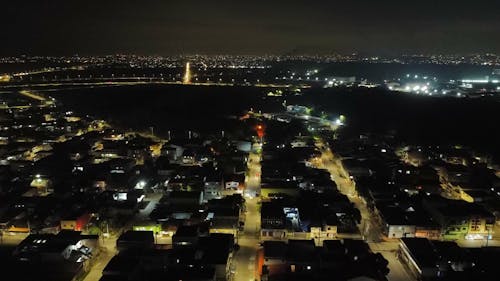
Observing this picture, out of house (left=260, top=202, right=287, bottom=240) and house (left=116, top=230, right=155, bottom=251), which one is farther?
house (left=260, top=202, right=287, bottom=240)

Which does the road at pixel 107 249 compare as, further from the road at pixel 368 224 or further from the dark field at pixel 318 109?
the dark field at pixel 318 109

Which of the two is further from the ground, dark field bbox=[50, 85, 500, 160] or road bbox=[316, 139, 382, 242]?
dark field bbox=[50, 85, 500, 160]

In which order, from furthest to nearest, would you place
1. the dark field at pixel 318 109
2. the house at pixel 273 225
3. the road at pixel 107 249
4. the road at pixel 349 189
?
the dark field at pixel 318 109, the road at pixel 349 189, the house at pixel 273 225, the road at pixel 107 249

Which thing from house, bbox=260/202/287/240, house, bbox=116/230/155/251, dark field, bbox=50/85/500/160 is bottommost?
house, bbox=116/230/155/251

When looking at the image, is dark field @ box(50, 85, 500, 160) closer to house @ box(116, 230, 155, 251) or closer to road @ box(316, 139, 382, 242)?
road @ box(316, 139, 382, 242)

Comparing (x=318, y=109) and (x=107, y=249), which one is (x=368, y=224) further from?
(x=318, y=109)

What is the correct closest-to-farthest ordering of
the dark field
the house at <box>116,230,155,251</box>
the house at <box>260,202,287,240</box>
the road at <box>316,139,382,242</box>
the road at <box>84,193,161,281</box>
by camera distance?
1. the road at <box>84,193,161,281</box>
2. the house at <box>116,230,155,251</box>
3. the house at <box>260,202,287,240</box>
4. the road at <box>316,139,382,242</box>
5. the dark field

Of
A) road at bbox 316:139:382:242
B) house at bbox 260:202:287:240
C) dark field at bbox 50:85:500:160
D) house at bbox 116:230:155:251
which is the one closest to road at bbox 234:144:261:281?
house at bbox 260:202:287:240

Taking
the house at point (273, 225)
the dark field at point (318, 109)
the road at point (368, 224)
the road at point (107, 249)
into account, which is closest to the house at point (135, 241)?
the road at point (107, 249)

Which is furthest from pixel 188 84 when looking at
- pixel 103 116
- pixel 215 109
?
pixel 103 116
